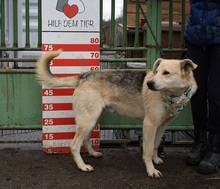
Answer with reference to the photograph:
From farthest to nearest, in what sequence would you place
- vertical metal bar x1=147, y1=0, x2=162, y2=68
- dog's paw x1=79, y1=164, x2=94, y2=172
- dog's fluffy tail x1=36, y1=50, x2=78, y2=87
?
vertical metal bar x1=147, y1=0, x2=162, y2=68 → dog's fluffy tail x1=36, y1=50, x2=78, y2=87 → dog's paw x1=79, y1=164, x2=94, y2=172

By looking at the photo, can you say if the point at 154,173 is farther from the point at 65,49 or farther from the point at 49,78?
the point at 65,49

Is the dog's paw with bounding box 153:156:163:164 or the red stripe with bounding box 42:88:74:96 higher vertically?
the red stripe with bounding box 42:88:74:96

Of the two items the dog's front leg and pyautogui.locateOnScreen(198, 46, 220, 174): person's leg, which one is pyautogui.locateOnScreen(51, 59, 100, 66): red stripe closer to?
the dog's front leg

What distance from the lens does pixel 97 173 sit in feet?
15.1

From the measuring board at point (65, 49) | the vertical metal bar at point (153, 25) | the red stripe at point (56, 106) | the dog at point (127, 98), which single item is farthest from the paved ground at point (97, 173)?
the vertical metal bar at point (153, 25)

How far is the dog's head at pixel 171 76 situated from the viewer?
4109 millimetres

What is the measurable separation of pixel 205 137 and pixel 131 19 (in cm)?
285

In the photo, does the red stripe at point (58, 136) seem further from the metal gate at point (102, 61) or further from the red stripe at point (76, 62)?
the red stripe at point (76, 62)

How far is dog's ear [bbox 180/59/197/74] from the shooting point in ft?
13.7

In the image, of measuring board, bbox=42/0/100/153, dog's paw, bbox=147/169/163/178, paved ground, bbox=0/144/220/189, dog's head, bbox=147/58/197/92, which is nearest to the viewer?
dog's head, bbox=147/58/197/92

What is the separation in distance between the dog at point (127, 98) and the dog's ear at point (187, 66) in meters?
0.01

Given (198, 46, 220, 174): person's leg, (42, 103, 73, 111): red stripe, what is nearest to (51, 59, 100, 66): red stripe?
(42, 103, 73, 111): red stripe

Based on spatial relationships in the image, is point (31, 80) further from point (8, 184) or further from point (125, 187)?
point (125, 187)

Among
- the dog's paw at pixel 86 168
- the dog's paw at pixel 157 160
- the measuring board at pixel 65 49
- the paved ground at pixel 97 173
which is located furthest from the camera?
the measuring board at pixel 65 49
